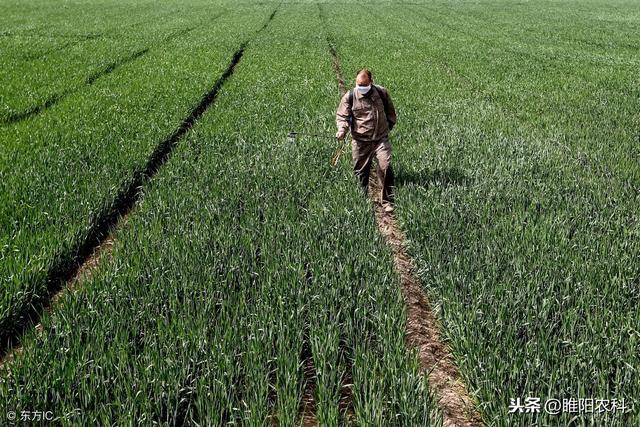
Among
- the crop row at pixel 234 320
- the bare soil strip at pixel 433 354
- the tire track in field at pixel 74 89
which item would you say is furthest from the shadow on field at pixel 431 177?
the tire track in field at pixel 74 89

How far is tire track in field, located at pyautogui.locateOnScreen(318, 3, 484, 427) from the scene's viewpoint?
3.14 m

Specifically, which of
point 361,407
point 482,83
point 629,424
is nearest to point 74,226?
point 361,407

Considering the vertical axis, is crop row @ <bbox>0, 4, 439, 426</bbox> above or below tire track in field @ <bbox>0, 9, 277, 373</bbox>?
above

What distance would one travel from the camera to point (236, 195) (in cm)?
632

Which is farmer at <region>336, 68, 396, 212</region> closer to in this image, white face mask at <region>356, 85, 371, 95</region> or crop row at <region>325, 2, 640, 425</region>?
white face mask at <region>356, 85, 371, 95</region>

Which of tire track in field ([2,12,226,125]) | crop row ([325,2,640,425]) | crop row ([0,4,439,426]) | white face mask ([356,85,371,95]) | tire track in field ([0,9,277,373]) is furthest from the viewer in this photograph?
tire track in field ([2,12,226,125])

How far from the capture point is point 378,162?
6805mm

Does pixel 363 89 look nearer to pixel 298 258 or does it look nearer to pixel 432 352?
pixel 298 258

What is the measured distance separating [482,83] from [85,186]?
12248 mm

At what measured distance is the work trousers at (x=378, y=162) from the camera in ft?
22.1

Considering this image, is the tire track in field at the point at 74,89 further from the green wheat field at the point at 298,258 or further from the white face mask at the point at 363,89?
the white face mask at the point at 363,89

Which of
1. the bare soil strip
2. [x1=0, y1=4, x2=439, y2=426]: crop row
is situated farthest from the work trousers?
the bare soil strip

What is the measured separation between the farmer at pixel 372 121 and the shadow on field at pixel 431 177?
33 cm

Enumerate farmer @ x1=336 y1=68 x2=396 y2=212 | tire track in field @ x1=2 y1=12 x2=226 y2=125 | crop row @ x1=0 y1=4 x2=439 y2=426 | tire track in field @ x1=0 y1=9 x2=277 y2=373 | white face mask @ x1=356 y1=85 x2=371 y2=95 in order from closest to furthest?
crop row @ x1=0 y1=4 x2=439 y2=426
tire track in field @ x1=0 y1=9 x2=277 y2=373
white face mask @ x1=356 y1=85 x2=371 y2=95
farmer @ x1=336 y1=68 x2=396 y2=212
tire track in field @ x1=2 y1=12 x2=226 y2=125
